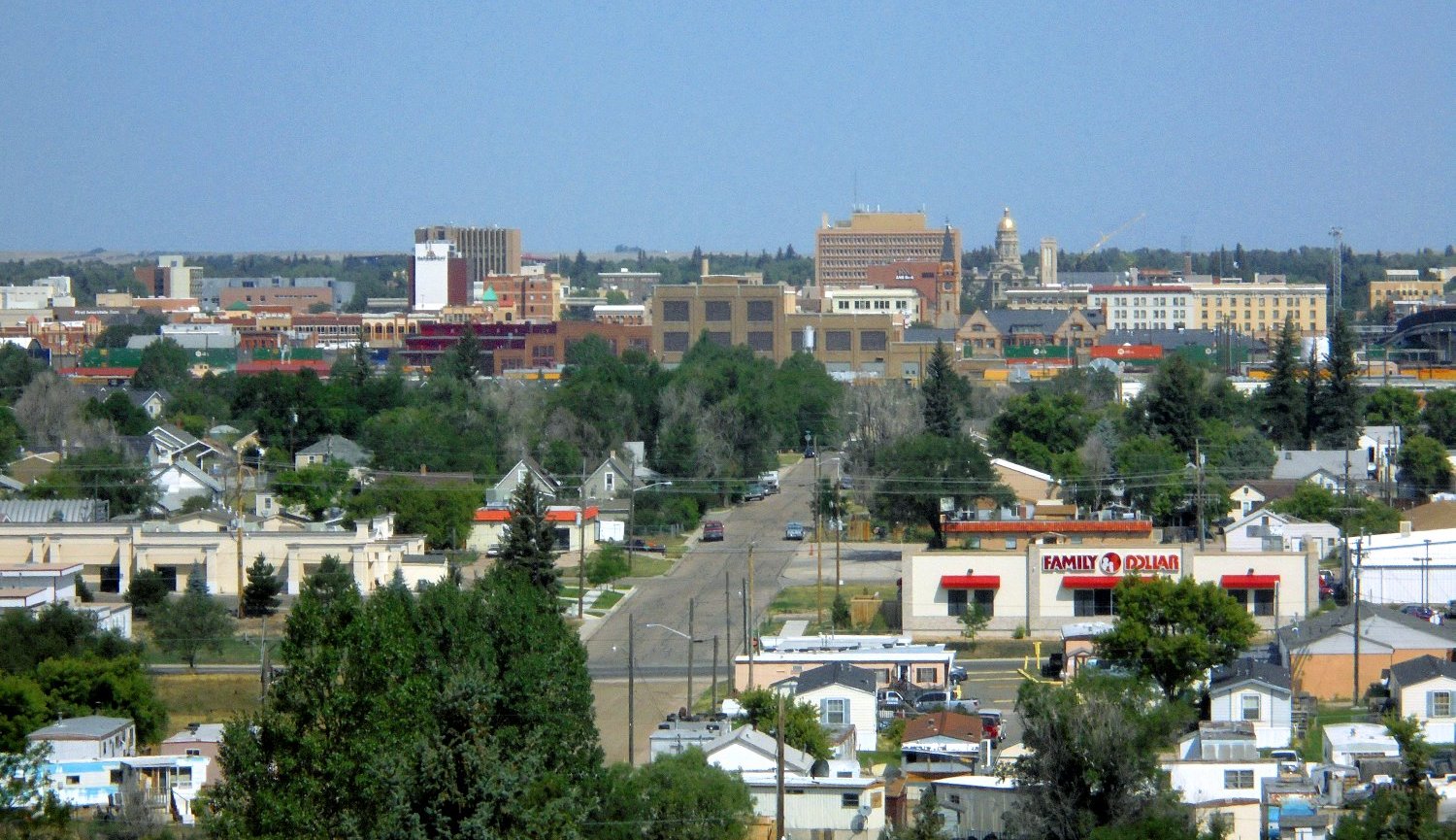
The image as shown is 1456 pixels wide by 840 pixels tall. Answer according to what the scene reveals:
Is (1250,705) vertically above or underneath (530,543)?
Answer: underneath

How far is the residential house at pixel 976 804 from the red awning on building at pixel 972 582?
14055mm

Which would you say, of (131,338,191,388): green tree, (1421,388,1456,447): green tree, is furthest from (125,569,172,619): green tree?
(131,338,191,388): green tree

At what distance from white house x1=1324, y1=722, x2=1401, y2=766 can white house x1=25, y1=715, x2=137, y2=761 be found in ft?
50.0

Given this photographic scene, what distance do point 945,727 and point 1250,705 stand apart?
15.2 feet

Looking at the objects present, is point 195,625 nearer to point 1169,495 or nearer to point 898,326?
point 1169,495

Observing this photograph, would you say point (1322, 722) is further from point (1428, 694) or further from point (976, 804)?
point (976, 804)

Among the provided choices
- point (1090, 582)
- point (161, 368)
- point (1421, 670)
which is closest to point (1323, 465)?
point (1090, 582)

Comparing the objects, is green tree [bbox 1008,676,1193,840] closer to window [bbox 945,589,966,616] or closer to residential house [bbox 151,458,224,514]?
window [bbox 945,589,966,616]

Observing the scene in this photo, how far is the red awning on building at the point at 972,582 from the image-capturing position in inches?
1511

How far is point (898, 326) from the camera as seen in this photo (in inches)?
4609

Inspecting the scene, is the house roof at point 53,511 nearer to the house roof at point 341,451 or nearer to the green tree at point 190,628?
the house roof at point 341,451

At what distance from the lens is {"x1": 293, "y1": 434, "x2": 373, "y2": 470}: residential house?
60.5m

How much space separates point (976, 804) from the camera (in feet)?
78.0

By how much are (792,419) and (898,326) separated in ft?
135
